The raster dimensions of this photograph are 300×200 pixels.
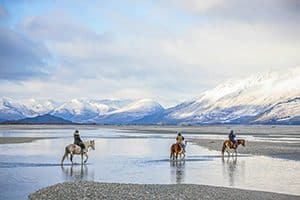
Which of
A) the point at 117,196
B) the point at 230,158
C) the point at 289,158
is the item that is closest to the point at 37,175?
the point at 117,196

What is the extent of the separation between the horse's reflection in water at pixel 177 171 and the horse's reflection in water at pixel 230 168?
2776 mm

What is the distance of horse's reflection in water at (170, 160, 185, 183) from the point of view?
2755 centimetres

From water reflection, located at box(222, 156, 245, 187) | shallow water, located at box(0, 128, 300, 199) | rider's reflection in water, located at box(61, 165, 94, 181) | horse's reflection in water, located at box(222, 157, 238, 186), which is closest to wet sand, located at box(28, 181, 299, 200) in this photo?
shallow water, located at box(0, 128, 300, 199)

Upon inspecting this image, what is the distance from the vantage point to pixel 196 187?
2373 centimetres

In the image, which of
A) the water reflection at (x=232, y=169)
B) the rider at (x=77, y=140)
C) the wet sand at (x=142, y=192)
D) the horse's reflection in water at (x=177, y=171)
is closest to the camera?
the wet sand at (x=142, y=192)

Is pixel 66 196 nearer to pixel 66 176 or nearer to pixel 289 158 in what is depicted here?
pixel 66 176

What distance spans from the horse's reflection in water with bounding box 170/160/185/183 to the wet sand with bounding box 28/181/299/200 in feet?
11.4

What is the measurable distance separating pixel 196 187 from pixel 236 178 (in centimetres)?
532

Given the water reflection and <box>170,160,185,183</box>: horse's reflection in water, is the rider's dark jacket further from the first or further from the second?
the water reflection

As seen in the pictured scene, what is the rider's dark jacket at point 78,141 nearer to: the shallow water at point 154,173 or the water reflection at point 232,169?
the shallow water at point 154,173

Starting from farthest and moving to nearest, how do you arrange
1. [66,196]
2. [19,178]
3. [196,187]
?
[19,178]
[196,187]
[66,196]

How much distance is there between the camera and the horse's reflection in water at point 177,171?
27.5 m

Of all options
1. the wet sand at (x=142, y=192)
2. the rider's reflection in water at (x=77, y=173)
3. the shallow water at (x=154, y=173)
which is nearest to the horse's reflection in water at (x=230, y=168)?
the shallow water at (x=154, y=173)

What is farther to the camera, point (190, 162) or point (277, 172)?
point (190, 162)
